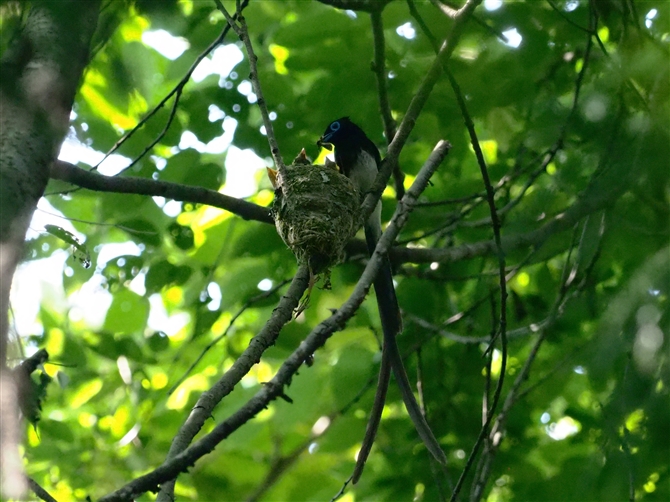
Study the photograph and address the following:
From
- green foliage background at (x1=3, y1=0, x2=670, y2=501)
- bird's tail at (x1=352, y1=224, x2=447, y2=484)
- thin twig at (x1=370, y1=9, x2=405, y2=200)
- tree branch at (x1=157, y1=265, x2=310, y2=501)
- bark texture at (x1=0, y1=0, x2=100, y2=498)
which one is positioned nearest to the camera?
bark texture at (x1=0, y1=0, x2=100, y2=498)

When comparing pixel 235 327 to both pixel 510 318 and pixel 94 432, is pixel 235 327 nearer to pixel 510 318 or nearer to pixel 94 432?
pixel 94 432

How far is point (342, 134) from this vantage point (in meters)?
4.95

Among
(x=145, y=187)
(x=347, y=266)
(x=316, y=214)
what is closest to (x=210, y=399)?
(x=316, y=214)

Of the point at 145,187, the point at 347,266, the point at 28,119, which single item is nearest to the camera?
the point at 28,119

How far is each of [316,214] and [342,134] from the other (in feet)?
7.19

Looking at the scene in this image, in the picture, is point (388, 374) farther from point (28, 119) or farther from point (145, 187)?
point (28, 119)

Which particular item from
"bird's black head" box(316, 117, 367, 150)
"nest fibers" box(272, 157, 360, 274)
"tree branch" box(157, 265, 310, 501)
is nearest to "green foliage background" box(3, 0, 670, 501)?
"bird's black head" box(316, 117, 367, 150)

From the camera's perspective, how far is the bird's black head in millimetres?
4520

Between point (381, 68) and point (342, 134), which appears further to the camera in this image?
point (342, 134)

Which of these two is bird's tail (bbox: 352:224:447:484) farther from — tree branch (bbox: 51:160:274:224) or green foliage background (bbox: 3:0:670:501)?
tree branch (bbox: 51:160:274:224)

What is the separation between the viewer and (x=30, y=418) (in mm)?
2414

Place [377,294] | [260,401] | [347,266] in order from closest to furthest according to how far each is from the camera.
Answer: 1. [260,401]
2. [377,294]
3. [347,266]

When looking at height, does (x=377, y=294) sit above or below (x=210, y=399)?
above

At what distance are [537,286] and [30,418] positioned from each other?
11.3ft
